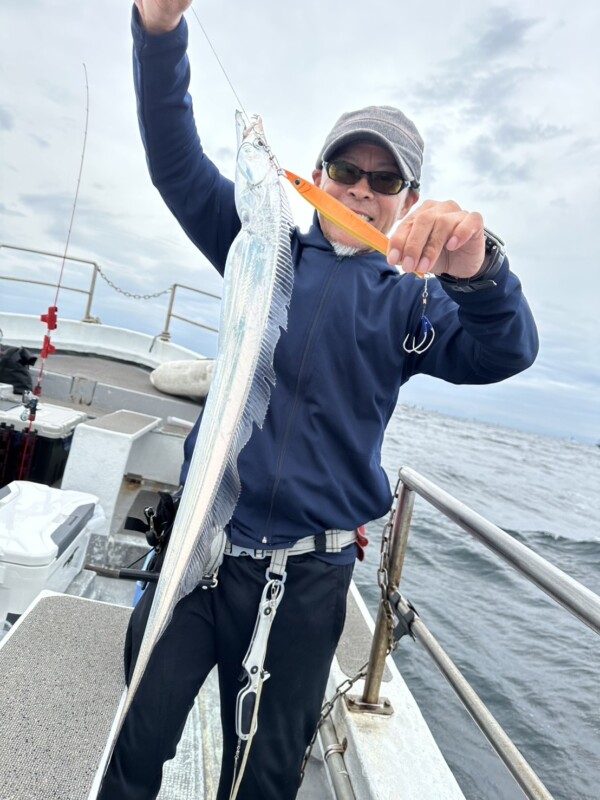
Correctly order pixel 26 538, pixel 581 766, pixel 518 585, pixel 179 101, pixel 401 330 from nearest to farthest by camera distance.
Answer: pixel 179 101 → pixel 401 330 → pixel 26 538 → pixel 581 766 → pixel 518 585

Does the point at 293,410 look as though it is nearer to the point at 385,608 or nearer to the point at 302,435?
the point at 302,435

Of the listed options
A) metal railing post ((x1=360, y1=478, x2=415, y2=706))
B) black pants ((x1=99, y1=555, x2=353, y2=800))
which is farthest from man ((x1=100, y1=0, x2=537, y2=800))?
metal railing post ((x1=360, y1=478, x2=415, y2=706))

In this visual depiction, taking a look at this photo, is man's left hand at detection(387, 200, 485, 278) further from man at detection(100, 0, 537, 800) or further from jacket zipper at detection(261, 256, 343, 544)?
jacket zipper at detection(261, 256, 343, 544)

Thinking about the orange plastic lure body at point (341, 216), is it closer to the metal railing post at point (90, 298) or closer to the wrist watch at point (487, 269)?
the wrist watch at point (487, 269)

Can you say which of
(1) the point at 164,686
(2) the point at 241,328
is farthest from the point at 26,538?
(2) the point at 241,328

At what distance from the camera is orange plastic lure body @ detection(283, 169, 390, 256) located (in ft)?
4.40

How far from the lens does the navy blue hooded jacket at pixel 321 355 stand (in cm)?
166

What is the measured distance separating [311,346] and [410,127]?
36.9 inches

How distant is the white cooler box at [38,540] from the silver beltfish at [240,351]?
1754 mm

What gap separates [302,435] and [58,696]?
4.44 ft

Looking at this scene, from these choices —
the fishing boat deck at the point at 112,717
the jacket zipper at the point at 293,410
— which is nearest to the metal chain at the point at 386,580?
the fishing boat deck at the point at 112,717

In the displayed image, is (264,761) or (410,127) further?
(410,127)

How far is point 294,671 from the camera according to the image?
177 centimetres

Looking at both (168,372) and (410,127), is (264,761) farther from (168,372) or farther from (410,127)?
(168,372)
